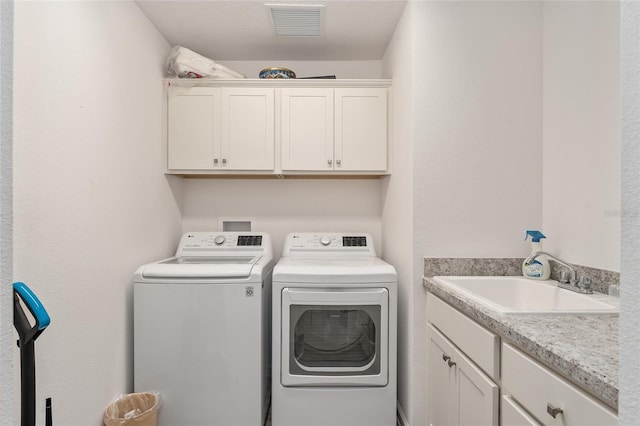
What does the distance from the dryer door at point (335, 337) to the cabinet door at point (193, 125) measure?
1.13m

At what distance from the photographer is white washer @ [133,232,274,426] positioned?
5.98ft

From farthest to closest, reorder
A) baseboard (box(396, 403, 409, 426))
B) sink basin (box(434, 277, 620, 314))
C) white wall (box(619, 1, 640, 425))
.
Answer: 1. baseboard (box(396, 403, 409, 426))
2. sink basin (box(434, 277, 620, 314))
3. white wall (box(619, 1, 640, 425))

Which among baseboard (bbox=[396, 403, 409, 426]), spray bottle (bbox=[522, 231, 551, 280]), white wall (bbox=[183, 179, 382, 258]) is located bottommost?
baseboard (bbox=[396, 403, 409, 426])

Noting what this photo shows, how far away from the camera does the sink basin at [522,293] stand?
4.67ft

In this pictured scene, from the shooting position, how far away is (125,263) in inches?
73.4

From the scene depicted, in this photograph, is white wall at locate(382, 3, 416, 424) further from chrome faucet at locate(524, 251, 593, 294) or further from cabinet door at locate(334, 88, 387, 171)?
chrome faucet at locate(524, 251, 593, 294)

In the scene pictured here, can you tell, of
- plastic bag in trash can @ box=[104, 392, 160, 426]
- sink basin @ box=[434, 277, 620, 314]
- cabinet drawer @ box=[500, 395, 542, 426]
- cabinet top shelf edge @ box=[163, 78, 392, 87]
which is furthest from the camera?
cabinet top shelf edge @ box=[163, 78, 392, 87]

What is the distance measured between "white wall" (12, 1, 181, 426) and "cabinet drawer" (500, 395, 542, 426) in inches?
63.7

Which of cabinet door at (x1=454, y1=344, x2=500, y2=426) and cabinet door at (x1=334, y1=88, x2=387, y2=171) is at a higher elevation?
cabinet door at (x1=334, y1=88, x2=387, y2=171)

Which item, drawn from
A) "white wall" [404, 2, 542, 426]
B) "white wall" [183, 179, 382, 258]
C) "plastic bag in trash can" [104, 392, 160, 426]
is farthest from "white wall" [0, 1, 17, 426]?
"white wall" [183, 179, 382, 258]

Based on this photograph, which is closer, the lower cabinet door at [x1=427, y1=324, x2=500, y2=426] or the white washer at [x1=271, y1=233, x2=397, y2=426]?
the lower cabinet door at [x1=427, y1=324, x2=500, y2=426]

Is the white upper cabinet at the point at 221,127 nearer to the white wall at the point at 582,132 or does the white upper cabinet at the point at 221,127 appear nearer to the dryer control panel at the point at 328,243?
the dryer control panel at the point at 328,243

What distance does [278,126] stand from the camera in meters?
2.34

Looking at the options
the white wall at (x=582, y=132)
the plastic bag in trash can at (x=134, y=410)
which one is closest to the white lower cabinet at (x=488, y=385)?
the white wall at (x=582, y=132)
